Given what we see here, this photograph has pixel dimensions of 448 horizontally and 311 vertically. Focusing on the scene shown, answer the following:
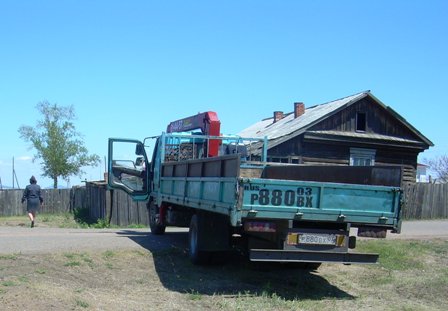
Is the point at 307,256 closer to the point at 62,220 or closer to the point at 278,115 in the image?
the point at 62,220

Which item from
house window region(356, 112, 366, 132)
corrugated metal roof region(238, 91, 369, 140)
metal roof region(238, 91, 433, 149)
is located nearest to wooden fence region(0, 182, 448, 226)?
metal roof region(238, 91, 433, 149)

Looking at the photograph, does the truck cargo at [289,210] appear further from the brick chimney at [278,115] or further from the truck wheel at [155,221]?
the brick chimney at [278,115]

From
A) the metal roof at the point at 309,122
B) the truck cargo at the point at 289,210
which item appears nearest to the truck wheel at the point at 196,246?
the truck cargo at the point at 289,210

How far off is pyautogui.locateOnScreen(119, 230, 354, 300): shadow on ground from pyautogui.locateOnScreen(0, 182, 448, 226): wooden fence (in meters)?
9.51

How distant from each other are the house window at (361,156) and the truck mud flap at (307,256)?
71.2ft

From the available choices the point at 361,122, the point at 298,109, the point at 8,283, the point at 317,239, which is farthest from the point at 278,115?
the point at 8,283

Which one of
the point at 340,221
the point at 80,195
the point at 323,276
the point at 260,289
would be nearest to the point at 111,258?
the point at 260,289

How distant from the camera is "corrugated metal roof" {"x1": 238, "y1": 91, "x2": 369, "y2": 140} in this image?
93.0ft

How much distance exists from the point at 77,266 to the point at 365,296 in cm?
500

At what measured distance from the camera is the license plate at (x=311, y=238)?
26.9ft

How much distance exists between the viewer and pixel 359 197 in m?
8.41

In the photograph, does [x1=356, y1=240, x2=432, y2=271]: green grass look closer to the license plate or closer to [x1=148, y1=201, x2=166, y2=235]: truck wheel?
the license plate

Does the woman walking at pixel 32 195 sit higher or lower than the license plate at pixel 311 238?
lower

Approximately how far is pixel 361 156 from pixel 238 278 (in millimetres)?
21266
